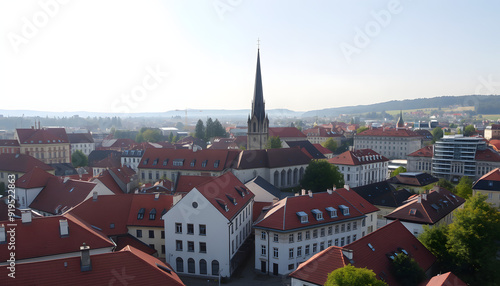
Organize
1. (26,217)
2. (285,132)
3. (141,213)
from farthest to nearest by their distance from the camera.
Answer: (285,132)
(141,213)
(26,217)

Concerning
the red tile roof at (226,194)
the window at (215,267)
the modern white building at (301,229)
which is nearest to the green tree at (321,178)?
the modern white building at (301,229)

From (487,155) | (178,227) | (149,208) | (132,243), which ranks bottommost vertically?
(132,243)

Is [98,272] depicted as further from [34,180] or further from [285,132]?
[285,132]

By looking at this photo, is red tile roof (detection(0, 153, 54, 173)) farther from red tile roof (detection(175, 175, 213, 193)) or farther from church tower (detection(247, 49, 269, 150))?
church tower (detection(247, 49, 269, 150))

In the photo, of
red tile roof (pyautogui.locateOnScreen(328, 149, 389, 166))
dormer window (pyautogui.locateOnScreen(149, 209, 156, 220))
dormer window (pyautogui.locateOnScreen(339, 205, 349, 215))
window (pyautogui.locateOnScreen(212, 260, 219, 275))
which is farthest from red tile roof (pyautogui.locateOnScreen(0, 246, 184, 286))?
red tile roof (pyautogui.locateOnScreen(328, 149, 389, 166))

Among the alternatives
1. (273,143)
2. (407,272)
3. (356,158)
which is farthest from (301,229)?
(273,143)

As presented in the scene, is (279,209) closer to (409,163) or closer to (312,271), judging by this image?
(312,271)

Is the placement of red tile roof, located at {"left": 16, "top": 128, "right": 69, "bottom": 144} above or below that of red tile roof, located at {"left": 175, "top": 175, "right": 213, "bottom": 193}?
above
